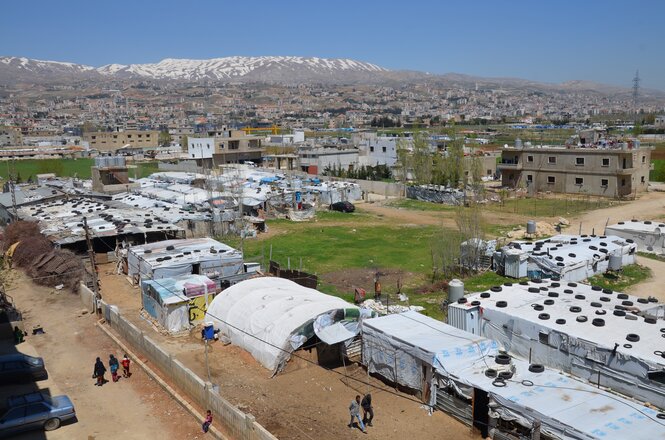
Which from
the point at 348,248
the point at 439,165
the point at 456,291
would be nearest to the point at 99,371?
the point at 456,291

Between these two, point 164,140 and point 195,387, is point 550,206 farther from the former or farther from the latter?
point 164,140

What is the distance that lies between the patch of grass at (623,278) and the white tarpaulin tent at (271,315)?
1208cm

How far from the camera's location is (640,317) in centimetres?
Answer: 1481

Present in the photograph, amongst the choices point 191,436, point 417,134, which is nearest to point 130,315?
point 191,436

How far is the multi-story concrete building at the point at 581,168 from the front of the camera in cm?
4531

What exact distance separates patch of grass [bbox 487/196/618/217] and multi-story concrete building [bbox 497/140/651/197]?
1.96 m

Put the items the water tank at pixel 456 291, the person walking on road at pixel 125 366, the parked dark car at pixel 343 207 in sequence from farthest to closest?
the parked dark car at pixel 343 207, the water tank at pixel 456 291, the person walking on road at pixel 125 366

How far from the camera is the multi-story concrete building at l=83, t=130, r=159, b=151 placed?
4461 inches

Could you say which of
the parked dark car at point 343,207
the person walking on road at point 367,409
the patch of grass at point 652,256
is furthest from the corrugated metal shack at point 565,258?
the parked dark car at point 343,207

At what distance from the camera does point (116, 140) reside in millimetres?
115500

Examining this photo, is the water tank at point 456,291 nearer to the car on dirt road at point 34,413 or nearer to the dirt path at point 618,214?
Answer: the car on dirt road at point 34,413

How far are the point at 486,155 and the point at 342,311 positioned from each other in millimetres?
52450

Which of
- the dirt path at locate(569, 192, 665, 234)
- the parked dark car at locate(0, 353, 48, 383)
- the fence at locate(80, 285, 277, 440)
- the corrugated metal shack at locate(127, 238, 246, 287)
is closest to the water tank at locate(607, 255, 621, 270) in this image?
the dirt path at locate(569, 192, 665, 234)

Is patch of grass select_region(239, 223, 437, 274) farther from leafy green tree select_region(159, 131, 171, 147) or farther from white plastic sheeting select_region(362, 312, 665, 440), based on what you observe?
leafy green tree select_region(159, 131, 171, 147)
